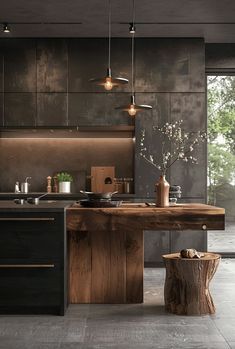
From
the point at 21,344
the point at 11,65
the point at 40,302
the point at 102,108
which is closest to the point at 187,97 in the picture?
the point at 102,108

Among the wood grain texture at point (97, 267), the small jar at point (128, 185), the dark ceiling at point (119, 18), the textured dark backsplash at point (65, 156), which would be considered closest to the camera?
the wood grain texture at point (97, 267)

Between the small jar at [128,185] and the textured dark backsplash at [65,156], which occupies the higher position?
the textured dark backsplash at [65,156]

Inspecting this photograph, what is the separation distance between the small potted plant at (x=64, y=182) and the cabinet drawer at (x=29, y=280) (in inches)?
125

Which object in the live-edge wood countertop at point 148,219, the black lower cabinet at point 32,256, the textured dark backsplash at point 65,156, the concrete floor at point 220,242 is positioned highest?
the textured dark backsplash at point 65,156

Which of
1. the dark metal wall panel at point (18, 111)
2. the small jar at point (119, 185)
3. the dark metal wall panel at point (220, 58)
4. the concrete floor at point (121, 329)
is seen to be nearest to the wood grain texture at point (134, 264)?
the concrete floor at point (121, 329)

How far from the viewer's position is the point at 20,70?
23.7 feet

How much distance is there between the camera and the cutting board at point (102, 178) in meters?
7.65

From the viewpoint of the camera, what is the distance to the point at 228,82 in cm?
779

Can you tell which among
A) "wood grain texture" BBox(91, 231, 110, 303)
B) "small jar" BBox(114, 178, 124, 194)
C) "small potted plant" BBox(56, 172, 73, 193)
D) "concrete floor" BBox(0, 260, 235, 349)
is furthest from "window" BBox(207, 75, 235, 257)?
"wood grain texture" BBox(91, 231, 110, 303)

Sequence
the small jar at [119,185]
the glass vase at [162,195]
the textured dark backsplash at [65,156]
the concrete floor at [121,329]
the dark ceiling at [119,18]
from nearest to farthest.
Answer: the concrete floor at [121,329] < the glass vase at [162,195] < the dark ceiling at [119,18] < the small jar at [119,185] < the textured dark backsplash at [65,156]

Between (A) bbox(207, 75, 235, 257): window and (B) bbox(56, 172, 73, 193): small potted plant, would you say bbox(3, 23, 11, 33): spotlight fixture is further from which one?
(A) bbox(207, 75, 235, 257): window

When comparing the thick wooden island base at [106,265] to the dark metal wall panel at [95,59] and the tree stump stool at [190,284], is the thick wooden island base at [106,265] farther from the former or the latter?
the dark metal wall panel at [95,59]

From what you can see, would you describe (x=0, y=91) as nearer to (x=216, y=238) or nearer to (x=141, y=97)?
(x=141, y=97)

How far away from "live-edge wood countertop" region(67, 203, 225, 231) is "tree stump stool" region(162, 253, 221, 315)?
0.95 ft
